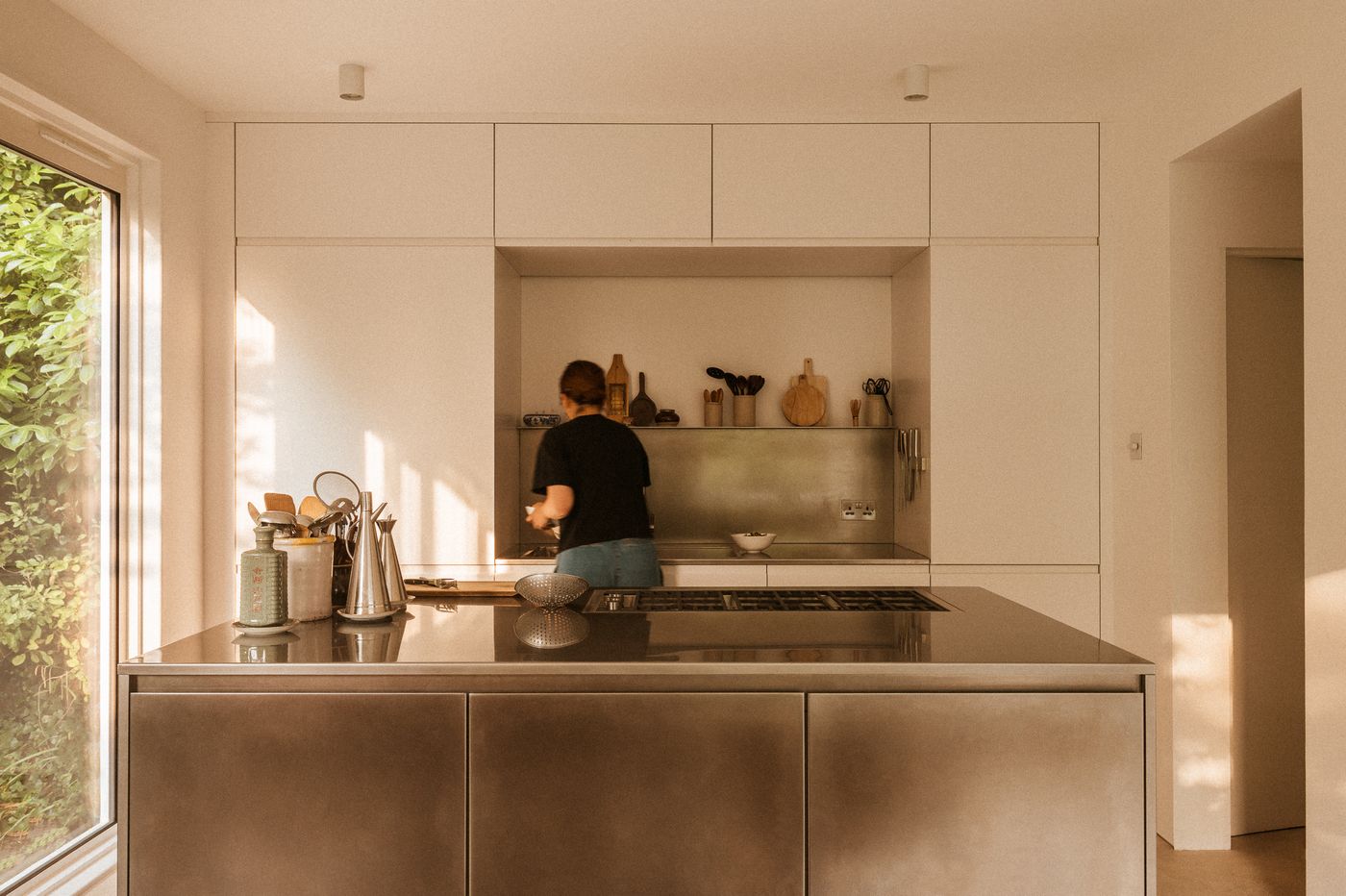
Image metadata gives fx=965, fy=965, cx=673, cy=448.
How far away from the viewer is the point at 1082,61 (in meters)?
3.26

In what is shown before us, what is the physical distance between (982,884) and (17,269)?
115 inches

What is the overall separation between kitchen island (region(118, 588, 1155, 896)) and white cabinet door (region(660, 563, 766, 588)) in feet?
6.49

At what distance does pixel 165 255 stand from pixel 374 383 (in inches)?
32.8

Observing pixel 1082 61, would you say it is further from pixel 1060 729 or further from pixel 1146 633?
pixel 1060 729

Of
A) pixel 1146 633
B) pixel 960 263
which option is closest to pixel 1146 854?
pixel 1146 633

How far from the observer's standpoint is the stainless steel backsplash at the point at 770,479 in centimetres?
439

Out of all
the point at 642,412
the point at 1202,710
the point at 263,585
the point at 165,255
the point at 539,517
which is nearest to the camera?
the point at 263,585

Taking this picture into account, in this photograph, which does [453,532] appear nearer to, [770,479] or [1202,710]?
[770,479]

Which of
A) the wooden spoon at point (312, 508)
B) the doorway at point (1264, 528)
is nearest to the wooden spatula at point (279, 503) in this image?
the wooden spoon at point (312, 508)

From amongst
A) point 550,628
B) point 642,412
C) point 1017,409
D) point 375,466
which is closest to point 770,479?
point 642,412

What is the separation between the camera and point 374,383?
3.72 m

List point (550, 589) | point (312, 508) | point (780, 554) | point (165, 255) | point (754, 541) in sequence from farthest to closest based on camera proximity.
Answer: point (780, 554) < point (754, 541) < point (165, 255) < point (312, 508) < point (550, 589)

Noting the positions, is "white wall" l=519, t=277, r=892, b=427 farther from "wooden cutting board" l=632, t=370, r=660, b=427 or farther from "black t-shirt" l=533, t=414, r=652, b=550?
"black t-shirt" l=533, t=414, r=652, b=550

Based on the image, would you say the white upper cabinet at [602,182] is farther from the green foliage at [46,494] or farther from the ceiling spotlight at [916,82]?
the green foliage at [46,494]
